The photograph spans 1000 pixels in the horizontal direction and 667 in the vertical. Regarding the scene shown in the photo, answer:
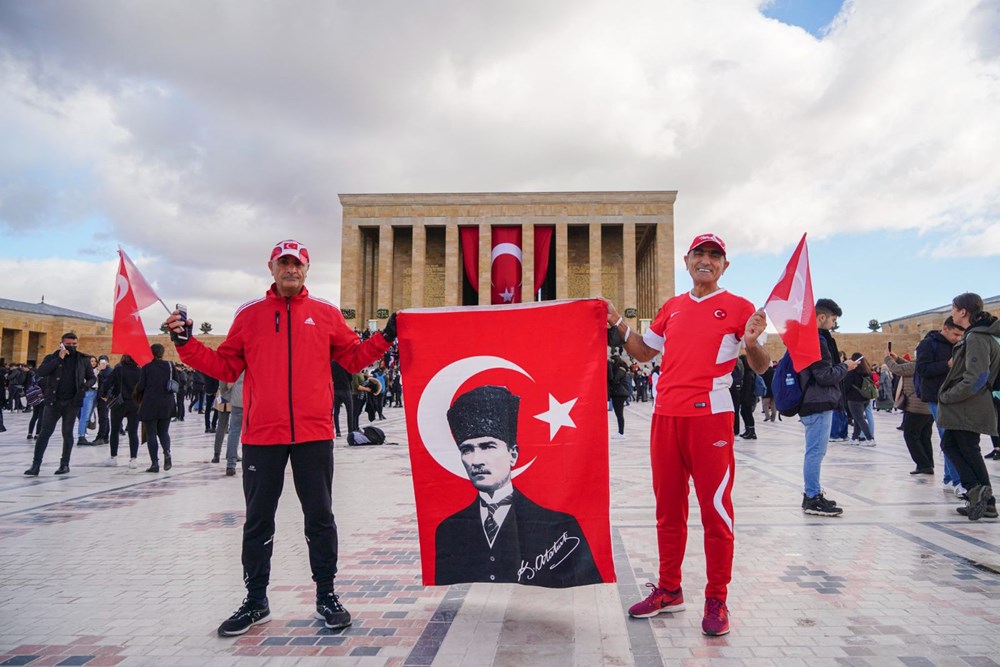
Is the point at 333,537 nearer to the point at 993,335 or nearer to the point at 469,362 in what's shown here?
the point at 469,362

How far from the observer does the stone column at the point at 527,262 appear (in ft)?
144

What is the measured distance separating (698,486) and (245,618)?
7.88ft

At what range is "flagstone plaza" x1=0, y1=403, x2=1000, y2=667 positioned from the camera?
2.82 metres

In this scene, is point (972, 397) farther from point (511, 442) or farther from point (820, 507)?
point (511, 442)

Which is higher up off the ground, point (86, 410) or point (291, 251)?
point (291, 251)

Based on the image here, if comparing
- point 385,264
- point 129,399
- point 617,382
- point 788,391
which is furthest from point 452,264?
point 788,391

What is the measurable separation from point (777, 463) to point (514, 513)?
22.9 feet

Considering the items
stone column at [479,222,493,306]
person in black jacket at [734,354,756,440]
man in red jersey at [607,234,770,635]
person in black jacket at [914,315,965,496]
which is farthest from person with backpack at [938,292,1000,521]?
stone column at [479,222,493,306]

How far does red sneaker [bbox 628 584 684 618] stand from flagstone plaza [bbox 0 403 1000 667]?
6 cm

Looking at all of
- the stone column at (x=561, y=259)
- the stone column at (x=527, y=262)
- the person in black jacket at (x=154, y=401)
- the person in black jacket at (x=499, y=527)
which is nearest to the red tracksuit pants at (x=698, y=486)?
the person in black jacket at (x=499, y=527)

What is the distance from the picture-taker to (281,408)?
3.26 meters

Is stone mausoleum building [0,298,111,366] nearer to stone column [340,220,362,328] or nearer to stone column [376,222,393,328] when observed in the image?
stone column [340,220,362,328]

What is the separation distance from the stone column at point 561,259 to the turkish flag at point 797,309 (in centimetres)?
4068

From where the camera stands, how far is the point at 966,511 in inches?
217
